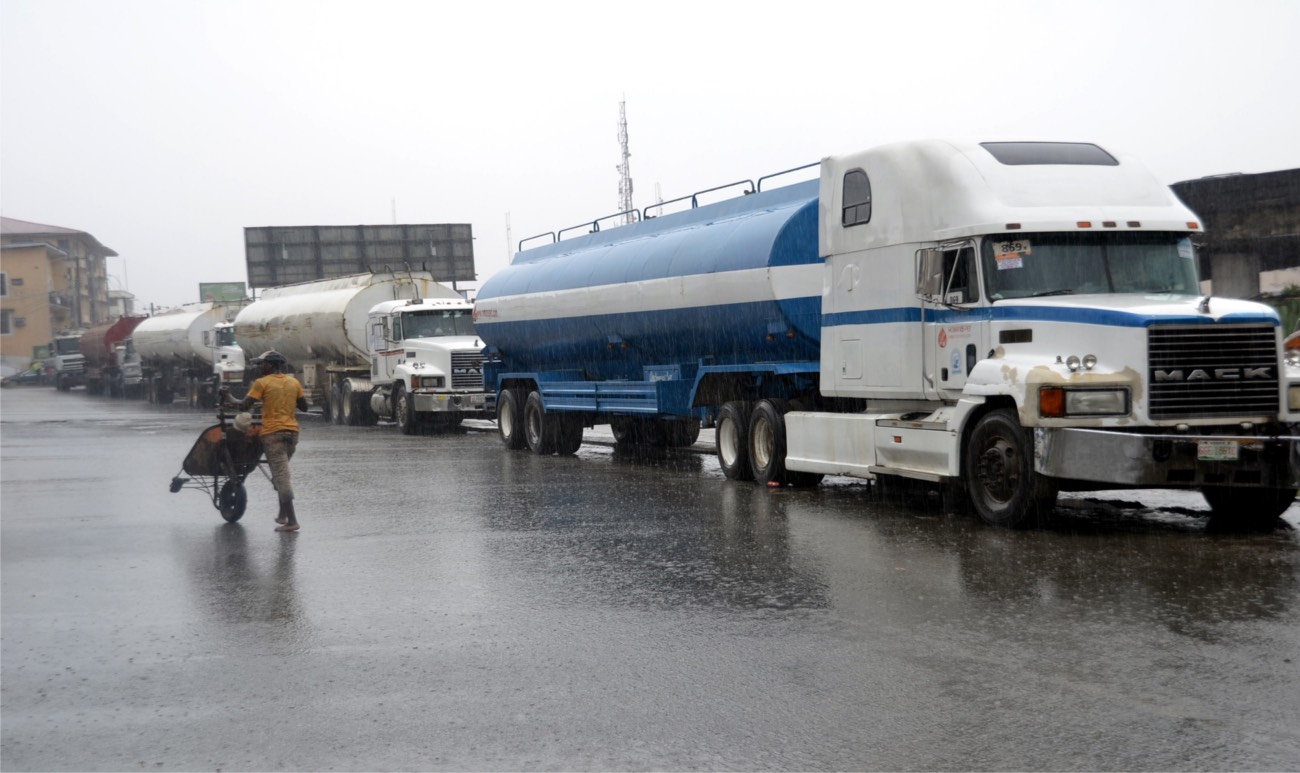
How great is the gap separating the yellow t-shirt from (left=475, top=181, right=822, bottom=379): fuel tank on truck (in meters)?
5.35

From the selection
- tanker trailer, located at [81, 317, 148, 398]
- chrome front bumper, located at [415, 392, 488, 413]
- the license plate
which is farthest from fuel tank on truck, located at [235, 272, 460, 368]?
the license plate

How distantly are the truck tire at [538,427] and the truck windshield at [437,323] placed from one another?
26.0 feet

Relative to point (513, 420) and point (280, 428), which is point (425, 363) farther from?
point (280, 428)

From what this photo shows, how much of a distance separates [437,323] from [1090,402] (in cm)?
2181

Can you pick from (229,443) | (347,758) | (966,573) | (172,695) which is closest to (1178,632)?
(966,573)

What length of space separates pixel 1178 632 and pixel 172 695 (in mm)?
5091

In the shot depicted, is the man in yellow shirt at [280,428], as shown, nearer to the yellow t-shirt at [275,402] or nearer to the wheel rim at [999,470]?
the yellow t-shirt at [275,402]

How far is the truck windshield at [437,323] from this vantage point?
31469 mm

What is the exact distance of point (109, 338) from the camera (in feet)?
214

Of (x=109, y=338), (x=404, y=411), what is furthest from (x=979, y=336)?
(x=109, y=338)

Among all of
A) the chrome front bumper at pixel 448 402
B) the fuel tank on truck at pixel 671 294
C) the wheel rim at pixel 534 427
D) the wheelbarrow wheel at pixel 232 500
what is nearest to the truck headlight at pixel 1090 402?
the fuel tank on truck at pixel 671 294

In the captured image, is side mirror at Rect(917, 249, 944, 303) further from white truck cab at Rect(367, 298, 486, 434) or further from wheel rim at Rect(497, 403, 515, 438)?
white truck cab at Rect(367, 298, 486, 434)

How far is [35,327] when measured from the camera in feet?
373

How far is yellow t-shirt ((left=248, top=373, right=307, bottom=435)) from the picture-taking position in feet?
44.0
